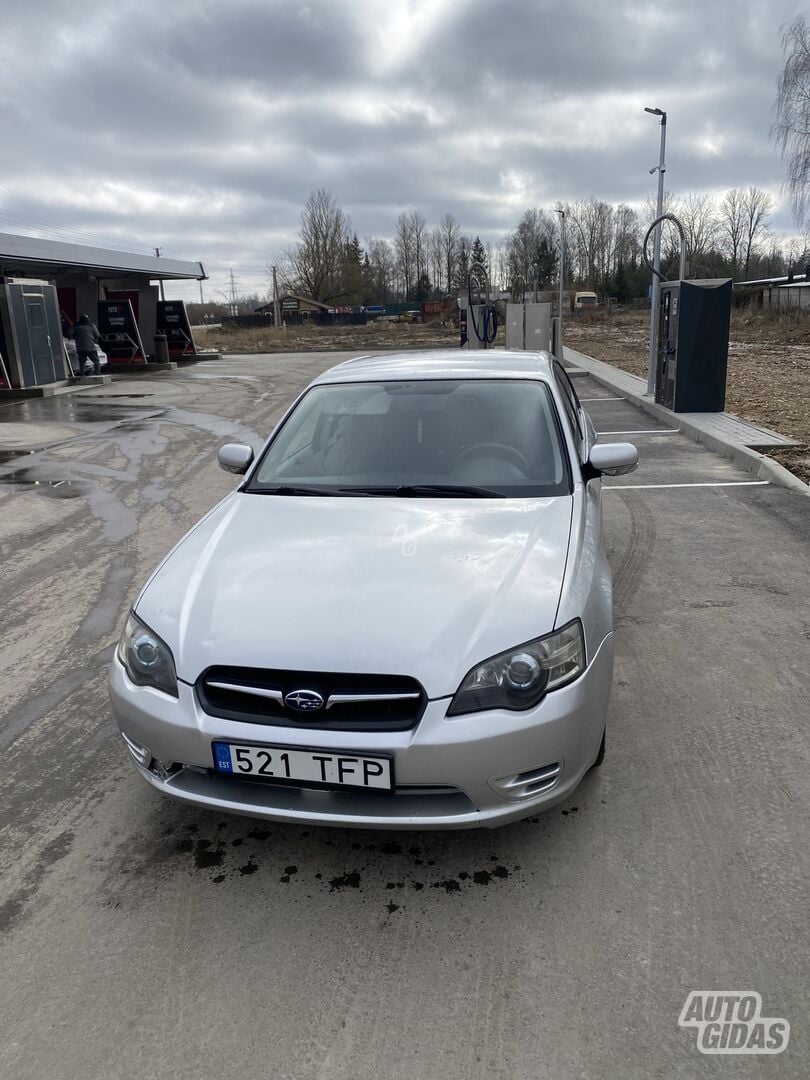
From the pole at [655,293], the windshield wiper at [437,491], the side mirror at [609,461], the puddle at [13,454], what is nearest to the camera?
the windshield wiper at [437,491]

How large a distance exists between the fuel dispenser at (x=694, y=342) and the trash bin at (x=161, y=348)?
763 inches

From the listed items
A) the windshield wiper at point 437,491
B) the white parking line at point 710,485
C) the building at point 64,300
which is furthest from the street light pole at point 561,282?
the windshield wiper at point 437,491

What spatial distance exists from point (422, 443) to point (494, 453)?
0.36m

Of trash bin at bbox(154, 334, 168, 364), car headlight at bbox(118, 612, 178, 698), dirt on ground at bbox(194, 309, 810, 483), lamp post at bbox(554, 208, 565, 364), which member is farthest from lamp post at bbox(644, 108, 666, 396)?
trash bin at bbox(154, 334, 168, 364)

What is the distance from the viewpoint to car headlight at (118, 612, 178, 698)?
9.14 feet

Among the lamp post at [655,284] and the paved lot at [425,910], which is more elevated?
the lamp post at [655,284]

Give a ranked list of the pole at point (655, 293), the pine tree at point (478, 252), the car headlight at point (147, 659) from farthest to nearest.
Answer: the pine tree at point (478, 252), the pole at point (655, 293), the car headlight at point (147, 659)

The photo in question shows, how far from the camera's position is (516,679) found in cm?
259

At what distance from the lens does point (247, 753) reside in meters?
2.61

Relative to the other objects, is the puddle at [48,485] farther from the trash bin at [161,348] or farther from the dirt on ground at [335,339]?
the dirt on ground at [335,339]

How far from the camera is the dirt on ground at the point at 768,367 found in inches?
463

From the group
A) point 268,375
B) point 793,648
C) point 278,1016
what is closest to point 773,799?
point 793,648

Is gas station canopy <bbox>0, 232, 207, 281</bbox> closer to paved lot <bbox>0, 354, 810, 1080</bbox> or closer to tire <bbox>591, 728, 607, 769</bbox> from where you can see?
paved lot <bbox>0, 354, 810, 1080</bbox>

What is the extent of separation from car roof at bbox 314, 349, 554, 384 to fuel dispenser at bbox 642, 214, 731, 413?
318 inches
